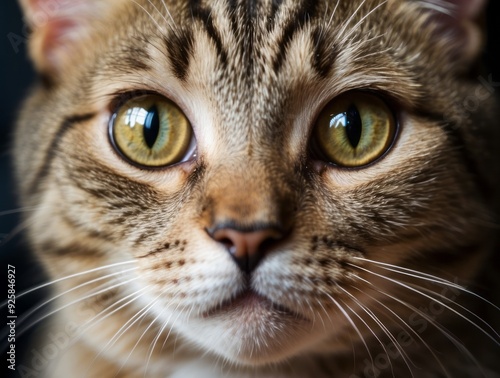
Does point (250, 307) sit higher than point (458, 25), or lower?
lower

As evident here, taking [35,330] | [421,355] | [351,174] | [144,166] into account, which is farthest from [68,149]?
[421,355]

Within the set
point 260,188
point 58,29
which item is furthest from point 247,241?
point 58,29

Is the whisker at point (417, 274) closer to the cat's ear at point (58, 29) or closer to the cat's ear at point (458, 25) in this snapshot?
the cat's ear at point (458, 25)

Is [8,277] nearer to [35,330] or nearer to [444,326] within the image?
[35,330]

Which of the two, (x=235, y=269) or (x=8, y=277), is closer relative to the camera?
(x=235, y=269)

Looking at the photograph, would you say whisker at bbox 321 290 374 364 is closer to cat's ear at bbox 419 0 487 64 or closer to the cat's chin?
the cat's chin

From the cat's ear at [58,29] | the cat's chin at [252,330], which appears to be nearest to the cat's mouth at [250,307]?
the cat's chin at [252,330]

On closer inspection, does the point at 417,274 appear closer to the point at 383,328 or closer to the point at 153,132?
the point at 383,328
